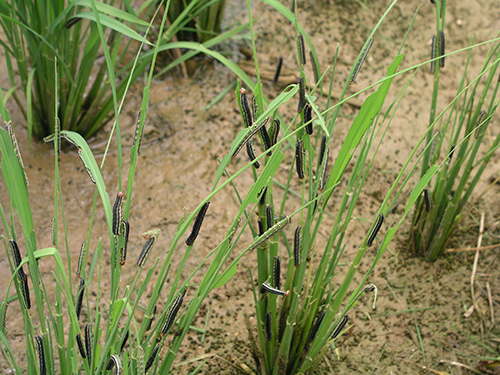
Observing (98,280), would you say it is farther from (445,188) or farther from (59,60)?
(445,188)

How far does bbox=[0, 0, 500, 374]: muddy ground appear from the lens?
4.90 feet

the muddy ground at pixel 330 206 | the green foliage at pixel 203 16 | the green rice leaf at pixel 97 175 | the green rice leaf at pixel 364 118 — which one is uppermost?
the green foliage at pixel 203 16

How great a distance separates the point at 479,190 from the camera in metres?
2.00

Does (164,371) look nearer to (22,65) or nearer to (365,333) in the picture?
(365,333)

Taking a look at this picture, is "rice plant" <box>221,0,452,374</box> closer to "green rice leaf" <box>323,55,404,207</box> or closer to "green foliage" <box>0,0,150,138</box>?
"green rice leaf" <box>323,55,404,207</box>

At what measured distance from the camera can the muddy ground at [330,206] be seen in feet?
4.90

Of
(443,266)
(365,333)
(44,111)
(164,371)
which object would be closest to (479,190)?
(443,266)

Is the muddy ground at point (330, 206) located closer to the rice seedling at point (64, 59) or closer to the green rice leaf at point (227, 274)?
the rice seedling at point (64, 59)

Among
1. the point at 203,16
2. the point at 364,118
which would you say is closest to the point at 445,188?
the point at 364,118

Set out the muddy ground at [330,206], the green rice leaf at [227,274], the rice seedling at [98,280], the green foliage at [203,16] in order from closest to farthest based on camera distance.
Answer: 1. the rice seedling at [98,280]
2. the green rice leaf at [227,274]
3. the muddy ground at [330,206]
4. the green foliage at [203,16]

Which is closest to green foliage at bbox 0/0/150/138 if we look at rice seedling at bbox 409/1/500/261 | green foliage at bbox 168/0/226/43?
green foliage at bbox 168/0/226/43

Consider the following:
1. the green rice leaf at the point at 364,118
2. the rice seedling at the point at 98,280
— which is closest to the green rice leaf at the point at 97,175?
the rice seedling at the point at 98,280

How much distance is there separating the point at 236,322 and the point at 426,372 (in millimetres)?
561

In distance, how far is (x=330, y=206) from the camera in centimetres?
191
